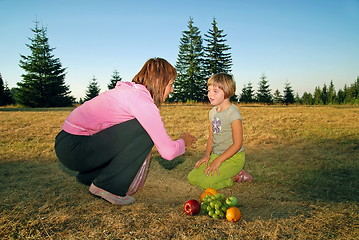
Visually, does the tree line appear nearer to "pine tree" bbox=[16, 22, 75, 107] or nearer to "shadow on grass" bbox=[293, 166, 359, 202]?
"pine tree" bbox=[16, 22, 75, 107]

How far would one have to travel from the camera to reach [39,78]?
3347 centimetres

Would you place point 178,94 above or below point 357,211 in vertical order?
above

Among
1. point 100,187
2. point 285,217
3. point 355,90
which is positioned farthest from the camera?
point 355,90

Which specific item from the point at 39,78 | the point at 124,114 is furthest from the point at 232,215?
the point at 39,78

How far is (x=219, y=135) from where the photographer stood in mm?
3828

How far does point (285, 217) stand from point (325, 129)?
18.4ft

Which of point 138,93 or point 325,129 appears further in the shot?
point 325,129

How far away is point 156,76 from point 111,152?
35.6 inches

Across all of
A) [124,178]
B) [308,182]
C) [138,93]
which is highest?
[138,93]

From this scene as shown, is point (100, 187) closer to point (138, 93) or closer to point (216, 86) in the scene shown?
point (138, 93)

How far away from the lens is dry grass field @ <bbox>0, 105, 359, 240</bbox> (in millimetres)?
2270

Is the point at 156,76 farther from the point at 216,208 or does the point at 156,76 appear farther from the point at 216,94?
the point at 216,208

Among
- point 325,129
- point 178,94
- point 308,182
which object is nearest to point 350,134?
point 325,129

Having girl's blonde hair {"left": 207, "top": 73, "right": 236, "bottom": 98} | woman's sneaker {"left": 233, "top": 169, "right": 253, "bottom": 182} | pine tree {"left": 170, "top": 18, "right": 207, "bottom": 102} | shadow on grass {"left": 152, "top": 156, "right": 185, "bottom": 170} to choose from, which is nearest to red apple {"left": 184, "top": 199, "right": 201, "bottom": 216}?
woman's sneaker {"left": 233, "top": 169, "right": 253, "bottom": 182}
